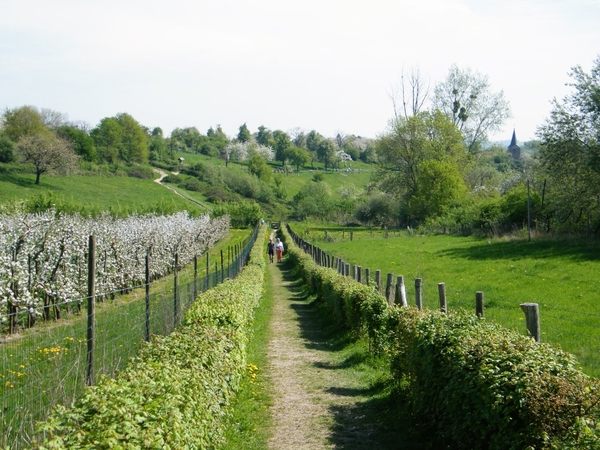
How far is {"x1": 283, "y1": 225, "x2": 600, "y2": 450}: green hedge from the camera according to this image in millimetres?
4188

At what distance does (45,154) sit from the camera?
2837 inches

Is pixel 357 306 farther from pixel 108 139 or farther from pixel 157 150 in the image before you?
pixel 157 150

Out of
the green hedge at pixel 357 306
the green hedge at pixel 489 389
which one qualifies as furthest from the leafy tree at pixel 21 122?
the green hedge at pixel 489 389

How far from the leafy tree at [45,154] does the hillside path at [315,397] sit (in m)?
64.1

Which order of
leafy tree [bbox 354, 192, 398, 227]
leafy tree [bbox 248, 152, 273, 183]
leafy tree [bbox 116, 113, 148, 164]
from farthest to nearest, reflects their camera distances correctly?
leafy tree [bbox 248, 152, 273, 183] → leafy tree [bbox 116, 113, 148, 164] → leafy tree [bbox 354, 192, 398, 227]

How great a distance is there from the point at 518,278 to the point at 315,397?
1449cm

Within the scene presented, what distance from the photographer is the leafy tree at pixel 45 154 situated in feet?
235

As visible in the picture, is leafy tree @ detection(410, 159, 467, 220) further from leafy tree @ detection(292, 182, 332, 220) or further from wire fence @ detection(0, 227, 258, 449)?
wire fence @ detection(0, 227, 258, 449)

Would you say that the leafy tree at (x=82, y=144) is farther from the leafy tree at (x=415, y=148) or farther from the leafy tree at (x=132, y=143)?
the leafy tree at (x=415, y=148)

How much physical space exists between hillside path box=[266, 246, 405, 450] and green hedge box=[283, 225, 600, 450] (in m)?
0.75

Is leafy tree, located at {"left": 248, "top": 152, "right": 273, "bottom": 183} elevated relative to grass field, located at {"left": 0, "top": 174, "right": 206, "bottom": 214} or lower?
elevated

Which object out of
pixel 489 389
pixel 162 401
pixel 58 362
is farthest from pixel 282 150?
pixel 162 401

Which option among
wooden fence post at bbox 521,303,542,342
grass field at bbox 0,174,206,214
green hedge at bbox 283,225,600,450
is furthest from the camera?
grass field at bbox 0,174,206,214

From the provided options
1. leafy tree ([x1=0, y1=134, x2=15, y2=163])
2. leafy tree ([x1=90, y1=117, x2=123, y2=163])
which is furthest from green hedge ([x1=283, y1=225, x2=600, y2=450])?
leafy tree ([x1=90, y1=117, x2=123, y2=163])
